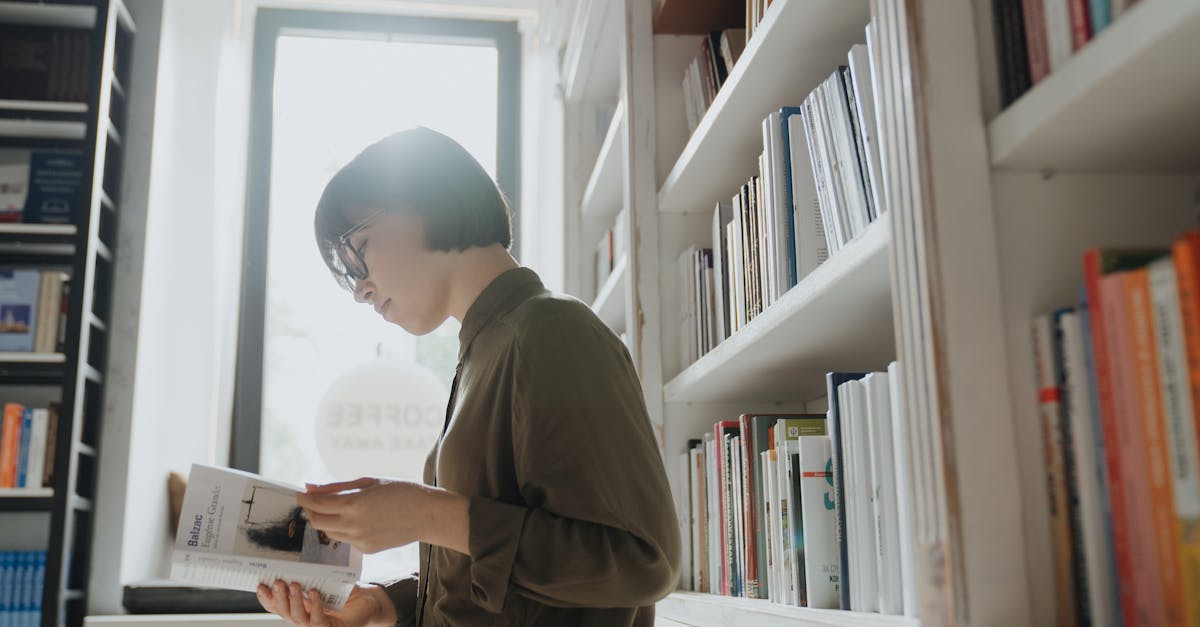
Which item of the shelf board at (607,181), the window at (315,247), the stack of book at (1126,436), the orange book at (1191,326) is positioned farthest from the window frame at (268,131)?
the orange book at (1191,326)

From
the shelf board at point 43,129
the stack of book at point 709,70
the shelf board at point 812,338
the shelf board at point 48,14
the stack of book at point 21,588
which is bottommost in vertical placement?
the stack of book at point 21,588

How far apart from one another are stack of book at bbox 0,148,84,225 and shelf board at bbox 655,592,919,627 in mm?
1939

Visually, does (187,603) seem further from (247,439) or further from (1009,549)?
(1009,549)

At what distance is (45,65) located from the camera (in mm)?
2766

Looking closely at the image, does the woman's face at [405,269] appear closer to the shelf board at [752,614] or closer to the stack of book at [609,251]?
the shelf board at [752,614]

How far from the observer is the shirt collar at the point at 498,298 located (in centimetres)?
118

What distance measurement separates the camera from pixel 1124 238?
30.0 inches

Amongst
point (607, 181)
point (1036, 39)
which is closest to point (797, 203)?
point (1036, 39)

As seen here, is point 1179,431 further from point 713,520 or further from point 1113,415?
point 713,520

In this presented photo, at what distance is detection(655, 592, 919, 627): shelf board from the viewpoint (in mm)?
994

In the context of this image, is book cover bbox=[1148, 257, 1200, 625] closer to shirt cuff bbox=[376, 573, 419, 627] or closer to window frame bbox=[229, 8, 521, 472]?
shirt cuff bbox=[376, 573, 419, 627]

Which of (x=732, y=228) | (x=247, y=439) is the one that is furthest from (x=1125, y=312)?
(x=247, y=439)

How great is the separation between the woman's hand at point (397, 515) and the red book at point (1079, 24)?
2.09 feet

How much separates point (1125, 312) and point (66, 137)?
2874 mm
